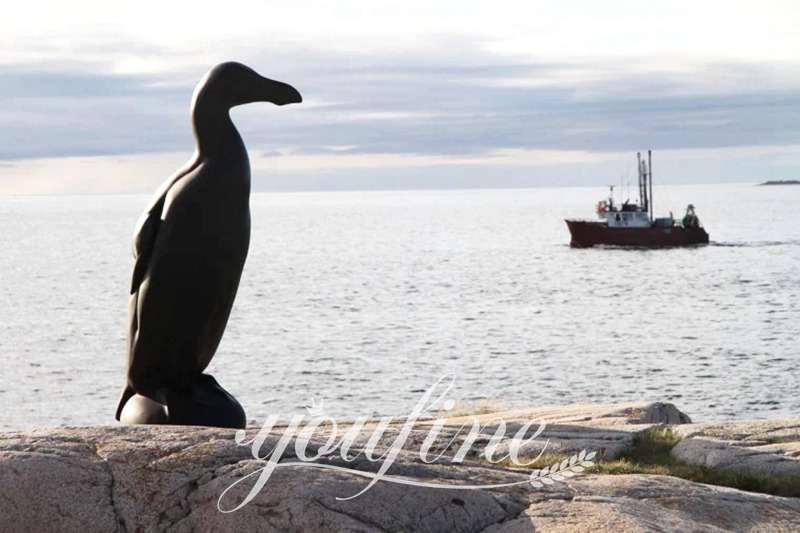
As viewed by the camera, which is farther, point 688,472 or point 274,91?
point 274,91

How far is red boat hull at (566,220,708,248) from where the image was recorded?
79.2 m

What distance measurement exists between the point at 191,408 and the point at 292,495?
11.0 feet

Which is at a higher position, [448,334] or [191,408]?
[191,408]

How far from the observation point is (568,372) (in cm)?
2953

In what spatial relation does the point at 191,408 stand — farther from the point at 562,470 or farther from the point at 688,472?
the point at 688,472

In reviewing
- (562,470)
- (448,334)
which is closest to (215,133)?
(562,470)

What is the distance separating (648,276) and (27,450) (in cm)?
6060

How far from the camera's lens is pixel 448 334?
37.7 meters

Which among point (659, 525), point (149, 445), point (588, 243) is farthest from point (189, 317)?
point (588, 243)

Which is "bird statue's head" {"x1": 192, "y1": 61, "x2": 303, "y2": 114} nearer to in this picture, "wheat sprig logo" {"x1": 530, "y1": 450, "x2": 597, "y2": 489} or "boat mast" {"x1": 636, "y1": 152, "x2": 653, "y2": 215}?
"wheat sprig logo" {"x1": 530, "y1": 450, "x2": 597, "y2": 489}

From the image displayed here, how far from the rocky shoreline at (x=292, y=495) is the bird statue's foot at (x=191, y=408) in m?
2.24

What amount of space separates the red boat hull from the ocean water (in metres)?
1.53

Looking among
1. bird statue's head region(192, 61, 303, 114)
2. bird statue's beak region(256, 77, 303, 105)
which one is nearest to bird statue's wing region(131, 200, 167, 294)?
bird statue's head region(192, 61, 303, 114)

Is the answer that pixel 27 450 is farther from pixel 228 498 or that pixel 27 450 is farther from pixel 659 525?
pixel 659 525
